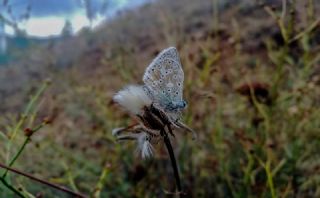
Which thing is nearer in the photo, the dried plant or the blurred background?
the dried plant

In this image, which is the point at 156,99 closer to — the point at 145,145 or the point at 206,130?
the point at 145,145

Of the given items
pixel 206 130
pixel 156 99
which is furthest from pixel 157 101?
pixel 206 130

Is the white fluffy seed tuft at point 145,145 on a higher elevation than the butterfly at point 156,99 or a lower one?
lower

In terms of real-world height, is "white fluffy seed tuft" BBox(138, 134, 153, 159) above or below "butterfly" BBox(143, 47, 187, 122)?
below

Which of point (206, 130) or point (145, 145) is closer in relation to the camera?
point (145, 145)

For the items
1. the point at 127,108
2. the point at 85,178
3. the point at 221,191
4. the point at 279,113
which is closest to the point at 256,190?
the point at 221,191

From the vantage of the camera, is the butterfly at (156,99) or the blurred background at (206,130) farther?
the blurred background at (206,130)
